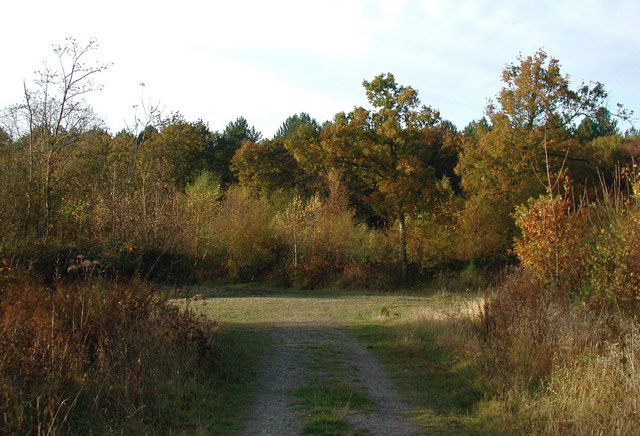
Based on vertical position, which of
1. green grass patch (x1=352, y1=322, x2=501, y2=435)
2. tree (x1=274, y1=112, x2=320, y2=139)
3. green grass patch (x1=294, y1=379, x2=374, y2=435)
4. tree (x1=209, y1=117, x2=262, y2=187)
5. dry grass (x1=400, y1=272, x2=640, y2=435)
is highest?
tree (x1=274, y1=112, x2=320, y2=139)

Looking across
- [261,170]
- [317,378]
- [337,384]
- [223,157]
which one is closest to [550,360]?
[337,384]

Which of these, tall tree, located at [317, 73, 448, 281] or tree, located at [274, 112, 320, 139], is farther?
tree, located at [274, 112, 320, 139]

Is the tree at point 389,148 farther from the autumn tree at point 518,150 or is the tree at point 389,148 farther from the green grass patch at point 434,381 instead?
the green grass patch at point 434,381

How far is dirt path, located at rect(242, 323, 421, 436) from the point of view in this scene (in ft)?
23.0

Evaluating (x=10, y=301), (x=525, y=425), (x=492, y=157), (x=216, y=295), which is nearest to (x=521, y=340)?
(x=525, y=425)

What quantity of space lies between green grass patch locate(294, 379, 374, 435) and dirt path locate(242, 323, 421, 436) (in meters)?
0.10

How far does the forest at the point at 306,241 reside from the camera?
23.8 feet

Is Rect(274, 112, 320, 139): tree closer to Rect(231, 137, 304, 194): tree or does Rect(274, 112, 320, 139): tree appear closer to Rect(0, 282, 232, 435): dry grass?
Rect(231, 137, 304, 194): tree

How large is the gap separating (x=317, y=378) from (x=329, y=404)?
1641 millimetres

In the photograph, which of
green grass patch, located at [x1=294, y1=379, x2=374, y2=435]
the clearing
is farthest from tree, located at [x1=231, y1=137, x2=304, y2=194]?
green grass patch, located at [x1=294, y1=379, x2=374, y2=435]

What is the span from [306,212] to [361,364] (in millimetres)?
27085

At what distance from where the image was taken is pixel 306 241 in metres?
35.9

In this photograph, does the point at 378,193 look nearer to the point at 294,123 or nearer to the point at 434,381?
the point at 434,381

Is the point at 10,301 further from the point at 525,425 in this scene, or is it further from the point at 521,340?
the point at 521,340
